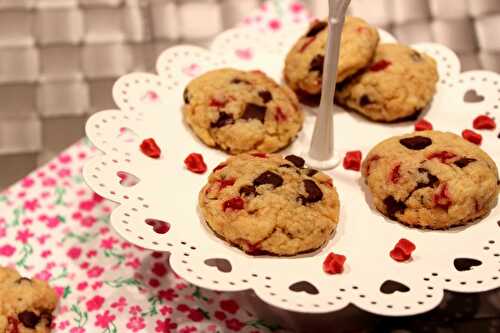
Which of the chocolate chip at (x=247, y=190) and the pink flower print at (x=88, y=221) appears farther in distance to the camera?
the pink flower print at (x=88, y=221)

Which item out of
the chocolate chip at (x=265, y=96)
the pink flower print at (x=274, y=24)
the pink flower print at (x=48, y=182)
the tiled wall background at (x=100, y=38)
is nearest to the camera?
the chocolate chip at (x=265, y=96)

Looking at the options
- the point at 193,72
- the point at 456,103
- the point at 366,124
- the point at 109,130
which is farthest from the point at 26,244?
the point at 456,103

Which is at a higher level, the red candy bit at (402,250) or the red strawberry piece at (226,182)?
the red strawberry piece at (226,182)

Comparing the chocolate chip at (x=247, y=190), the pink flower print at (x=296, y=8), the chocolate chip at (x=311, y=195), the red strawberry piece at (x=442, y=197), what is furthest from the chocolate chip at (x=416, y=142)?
the pink flower print at (x=296, y=8)

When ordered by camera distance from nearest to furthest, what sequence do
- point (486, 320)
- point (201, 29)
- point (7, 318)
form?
point (7, 318), point (486, 320), point (201, 29)

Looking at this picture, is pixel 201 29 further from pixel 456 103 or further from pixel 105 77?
pixel 456 103

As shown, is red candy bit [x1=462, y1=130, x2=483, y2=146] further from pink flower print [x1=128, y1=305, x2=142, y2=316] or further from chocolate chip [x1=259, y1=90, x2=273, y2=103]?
pink flower print [x1=128, y1=305, x2=142, y2=316]

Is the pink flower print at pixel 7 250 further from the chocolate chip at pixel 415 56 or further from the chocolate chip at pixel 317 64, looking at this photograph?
the chocolate chip at pixel 415 56
